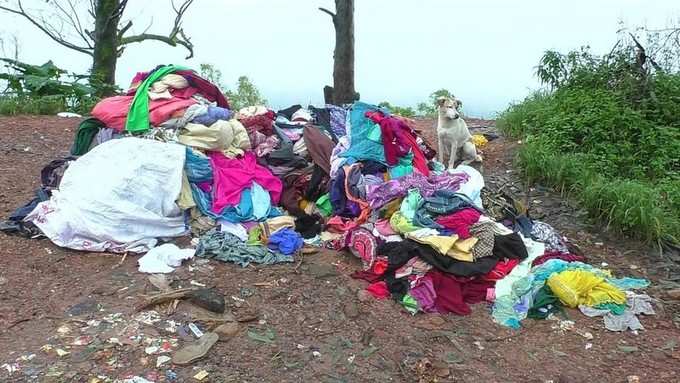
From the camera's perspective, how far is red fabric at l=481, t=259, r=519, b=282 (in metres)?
3.63

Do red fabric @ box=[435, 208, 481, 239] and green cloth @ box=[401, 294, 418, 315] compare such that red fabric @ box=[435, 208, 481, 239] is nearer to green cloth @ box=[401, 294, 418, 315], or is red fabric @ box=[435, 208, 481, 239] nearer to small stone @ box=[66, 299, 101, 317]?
green cloth @ box=[401, 294, 418, 315]

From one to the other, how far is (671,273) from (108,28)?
8.31 m

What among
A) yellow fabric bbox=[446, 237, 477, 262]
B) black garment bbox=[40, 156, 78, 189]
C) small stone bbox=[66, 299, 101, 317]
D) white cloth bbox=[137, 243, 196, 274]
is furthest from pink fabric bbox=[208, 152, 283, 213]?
yellow fabric bbox=[446, 237, 477, 262]

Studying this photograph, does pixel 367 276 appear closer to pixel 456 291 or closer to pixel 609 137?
pixel 456 291

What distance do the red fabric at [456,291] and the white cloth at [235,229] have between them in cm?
132

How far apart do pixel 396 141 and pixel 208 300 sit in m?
2.13

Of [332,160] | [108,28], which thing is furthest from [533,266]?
[108,28]

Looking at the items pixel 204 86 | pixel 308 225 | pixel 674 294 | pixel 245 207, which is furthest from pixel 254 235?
pixel 674 294

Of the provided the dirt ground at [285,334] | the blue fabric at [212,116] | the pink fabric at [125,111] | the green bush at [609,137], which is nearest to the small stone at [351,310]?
the dirt ground at [285,334]

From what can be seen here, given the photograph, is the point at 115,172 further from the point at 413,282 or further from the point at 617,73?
the point at 617,73

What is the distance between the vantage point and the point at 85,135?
14.5 feet

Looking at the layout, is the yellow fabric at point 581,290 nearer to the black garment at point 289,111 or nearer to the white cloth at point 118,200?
the white cloth at point 118,200

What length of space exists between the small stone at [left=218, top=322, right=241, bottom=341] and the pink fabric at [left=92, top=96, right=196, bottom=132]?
1998mm

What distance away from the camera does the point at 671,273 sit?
4062mm
